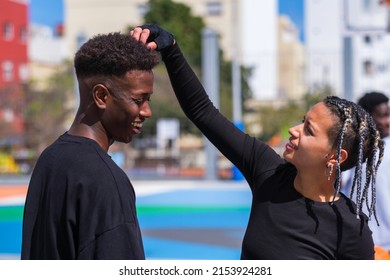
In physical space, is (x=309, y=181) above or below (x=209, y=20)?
below

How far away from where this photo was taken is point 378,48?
55.7 m

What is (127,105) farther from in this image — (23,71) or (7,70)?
(23,71)

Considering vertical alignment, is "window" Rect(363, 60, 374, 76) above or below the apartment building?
below

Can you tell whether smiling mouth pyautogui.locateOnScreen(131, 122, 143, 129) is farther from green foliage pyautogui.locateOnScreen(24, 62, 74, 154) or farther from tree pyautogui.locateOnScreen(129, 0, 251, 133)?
tree pyautogui.locateOnScreen(129, 0, 251, 133)

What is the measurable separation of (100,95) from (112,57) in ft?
0.36

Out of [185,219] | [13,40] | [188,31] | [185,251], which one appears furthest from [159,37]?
[13,40]

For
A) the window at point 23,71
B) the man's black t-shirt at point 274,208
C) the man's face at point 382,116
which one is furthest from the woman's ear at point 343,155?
the window at point 23,71

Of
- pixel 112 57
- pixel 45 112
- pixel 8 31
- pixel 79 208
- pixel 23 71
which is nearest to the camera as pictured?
pixel 79 208

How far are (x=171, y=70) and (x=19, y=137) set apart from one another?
30.4 meters

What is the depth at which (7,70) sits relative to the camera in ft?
132

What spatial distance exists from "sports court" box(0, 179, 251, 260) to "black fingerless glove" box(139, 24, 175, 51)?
16.2 ft

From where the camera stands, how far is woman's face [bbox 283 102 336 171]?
93.4 inches

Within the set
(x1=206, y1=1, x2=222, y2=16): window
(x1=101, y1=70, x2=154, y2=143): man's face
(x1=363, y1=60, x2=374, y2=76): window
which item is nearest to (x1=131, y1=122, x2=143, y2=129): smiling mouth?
(x1=101, y1=70, x2=154, y2=143): man's face
